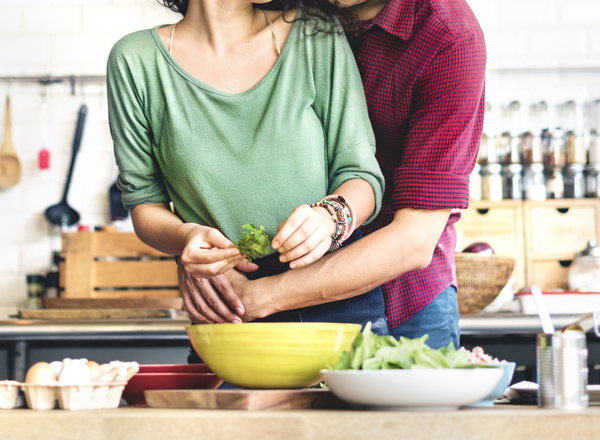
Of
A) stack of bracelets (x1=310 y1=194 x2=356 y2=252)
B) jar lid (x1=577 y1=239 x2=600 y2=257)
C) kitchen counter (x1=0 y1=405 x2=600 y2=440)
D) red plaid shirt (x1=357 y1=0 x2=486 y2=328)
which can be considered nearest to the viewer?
kitchen counter (x1=0 y1=405 x2=600 y2=440)

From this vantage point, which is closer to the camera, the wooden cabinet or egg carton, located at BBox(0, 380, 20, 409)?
egg carton, located at BBox(0, 380, 20, 409)

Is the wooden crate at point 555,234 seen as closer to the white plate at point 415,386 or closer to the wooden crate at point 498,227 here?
Result: the wooden crate at point 498,227

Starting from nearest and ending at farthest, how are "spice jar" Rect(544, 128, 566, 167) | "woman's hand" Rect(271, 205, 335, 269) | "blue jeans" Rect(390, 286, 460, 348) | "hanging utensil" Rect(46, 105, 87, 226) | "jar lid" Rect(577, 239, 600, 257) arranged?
1. "woman's hand" Rect(271, 205, 335, 269)
2. "blue jeans" Rect(390, 286, 460, 348)
3. "jar lid" Rect(577, 239, 600, 257)
4. "spice jar" Rect(544, 128, 566, 167)
5. "hanging utensil" Rect(46, 105, 87, 226)

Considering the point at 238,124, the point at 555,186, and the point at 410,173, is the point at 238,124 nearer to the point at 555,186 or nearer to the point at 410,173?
the point at 410,173

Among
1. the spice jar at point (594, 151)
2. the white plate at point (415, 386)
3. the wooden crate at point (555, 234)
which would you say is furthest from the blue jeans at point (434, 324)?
the spice jar at point (594, 151)

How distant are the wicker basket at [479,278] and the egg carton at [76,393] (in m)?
1.28

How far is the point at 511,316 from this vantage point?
1.92m

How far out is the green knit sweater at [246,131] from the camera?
3.33 ft

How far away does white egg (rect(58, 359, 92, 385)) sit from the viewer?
66cm

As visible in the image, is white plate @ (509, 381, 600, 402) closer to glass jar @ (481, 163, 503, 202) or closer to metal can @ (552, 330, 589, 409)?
metal can @ (552, 330, 589, 409)

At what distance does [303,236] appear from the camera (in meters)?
0.81

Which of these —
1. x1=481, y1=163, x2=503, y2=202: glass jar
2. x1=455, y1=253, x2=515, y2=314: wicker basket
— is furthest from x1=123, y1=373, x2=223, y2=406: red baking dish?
x1=481, y1=163, x2=503, y2=202: glass jar

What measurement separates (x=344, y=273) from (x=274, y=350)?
0.30m

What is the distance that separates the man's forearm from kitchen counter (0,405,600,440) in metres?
0.41
